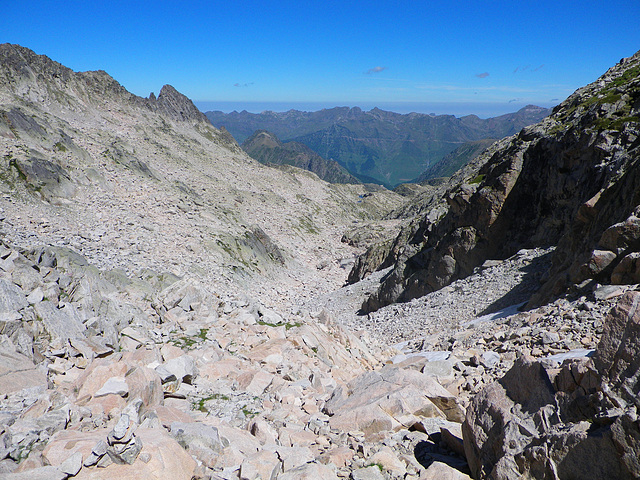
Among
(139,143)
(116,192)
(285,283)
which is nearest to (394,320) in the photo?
(285,283)

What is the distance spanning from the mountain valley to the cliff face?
0.50ft

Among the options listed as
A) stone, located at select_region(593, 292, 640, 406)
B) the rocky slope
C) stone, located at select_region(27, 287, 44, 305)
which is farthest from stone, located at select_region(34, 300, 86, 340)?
stone, located at select_region(593, 292, 640, 406)

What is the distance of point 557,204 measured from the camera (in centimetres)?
2669

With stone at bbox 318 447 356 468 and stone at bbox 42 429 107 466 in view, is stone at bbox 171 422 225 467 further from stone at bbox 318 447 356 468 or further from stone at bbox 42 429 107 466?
stone at bbox 318 447 356 468

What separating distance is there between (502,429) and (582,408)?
141 cm

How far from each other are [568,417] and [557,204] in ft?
80.2

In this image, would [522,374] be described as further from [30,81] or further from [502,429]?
[30,81]

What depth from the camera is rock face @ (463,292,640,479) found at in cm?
545

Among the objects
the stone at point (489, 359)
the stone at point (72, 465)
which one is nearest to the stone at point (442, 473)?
the stone at point (72, 465)

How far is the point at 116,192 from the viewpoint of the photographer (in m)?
44.4

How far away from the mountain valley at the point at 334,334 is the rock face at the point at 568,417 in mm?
29

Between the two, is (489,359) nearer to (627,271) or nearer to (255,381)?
(627,271)

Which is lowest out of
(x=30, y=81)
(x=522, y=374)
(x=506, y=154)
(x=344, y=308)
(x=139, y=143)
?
(x=344, y=308)

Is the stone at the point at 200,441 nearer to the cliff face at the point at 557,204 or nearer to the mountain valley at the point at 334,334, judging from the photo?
the mountain valley at the point at 334,334
